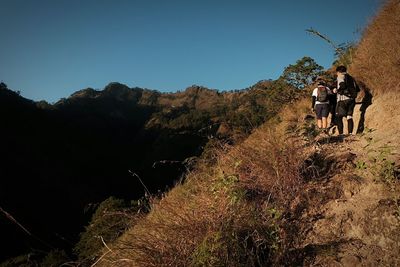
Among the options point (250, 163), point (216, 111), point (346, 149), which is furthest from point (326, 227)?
point (216, 111)

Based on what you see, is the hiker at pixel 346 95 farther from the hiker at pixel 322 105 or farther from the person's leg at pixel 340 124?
the hiker at pixel 322 105

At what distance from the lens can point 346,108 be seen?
789 cm

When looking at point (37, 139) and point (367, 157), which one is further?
point (37, 139)

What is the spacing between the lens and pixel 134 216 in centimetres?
409

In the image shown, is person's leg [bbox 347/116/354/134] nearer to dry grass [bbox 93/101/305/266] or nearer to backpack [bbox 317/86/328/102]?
backpack [bbox 317/86/328/102]

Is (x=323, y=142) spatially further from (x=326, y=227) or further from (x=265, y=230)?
(x=265, y=230)

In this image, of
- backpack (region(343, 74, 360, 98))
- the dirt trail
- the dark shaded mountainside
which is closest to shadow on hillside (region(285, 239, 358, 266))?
the dirt trail

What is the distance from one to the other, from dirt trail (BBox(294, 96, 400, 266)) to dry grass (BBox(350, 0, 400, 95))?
115 inches

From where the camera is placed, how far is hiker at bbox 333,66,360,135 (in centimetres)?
777

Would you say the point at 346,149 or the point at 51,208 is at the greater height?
the point at 346,149

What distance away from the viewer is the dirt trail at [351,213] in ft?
11.6

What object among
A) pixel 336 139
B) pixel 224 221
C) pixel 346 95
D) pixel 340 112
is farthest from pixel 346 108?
pixel 224 221

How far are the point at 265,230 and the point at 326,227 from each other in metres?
0.76

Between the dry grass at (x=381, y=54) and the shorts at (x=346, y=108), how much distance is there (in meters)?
0.74
